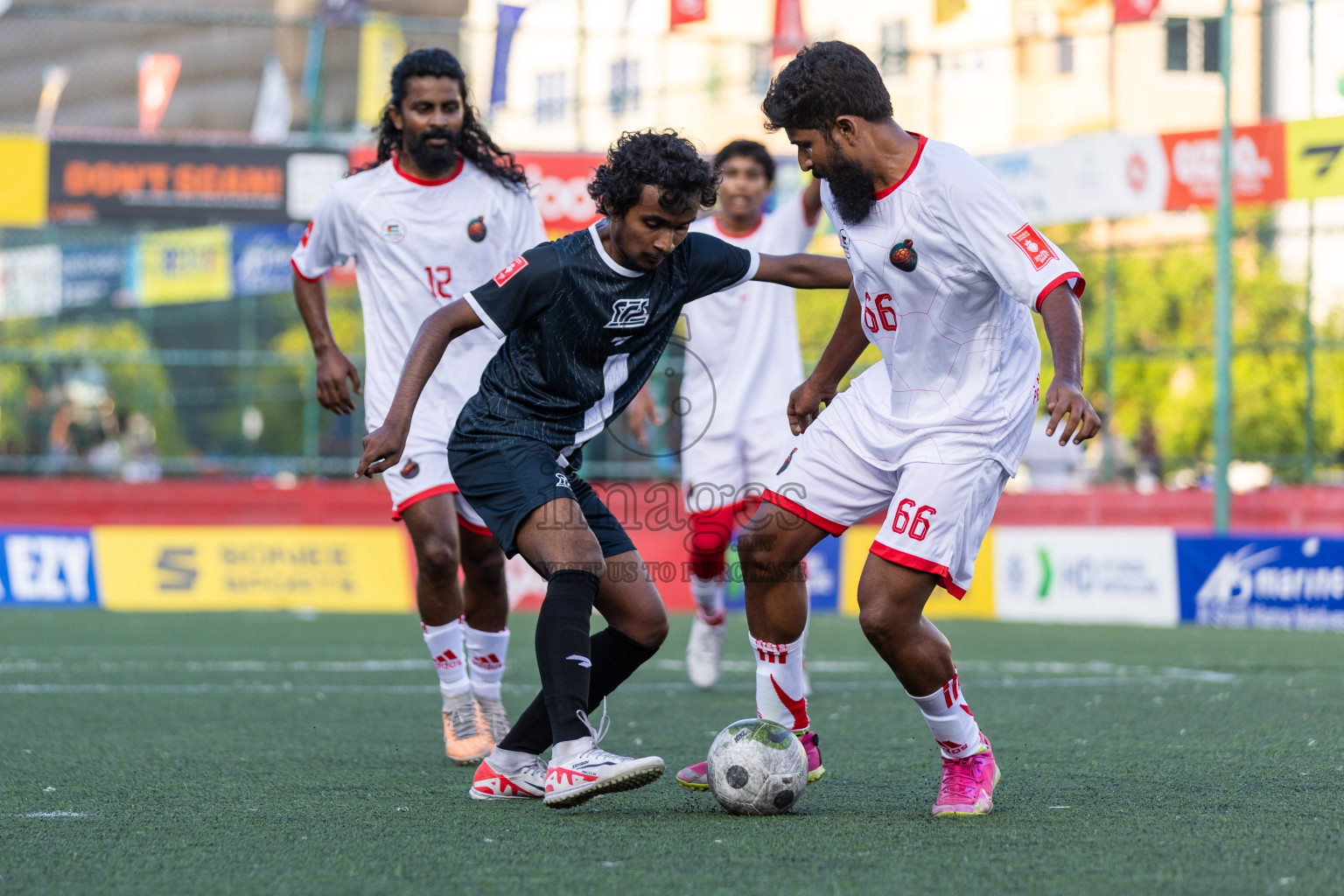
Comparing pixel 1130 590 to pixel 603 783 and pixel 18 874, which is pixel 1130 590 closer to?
pixel 603 783

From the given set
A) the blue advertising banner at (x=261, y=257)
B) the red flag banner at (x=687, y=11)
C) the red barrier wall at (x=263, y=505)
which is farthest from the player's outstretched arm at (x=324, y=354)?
the blue advertising banner at (x=261, y=257)

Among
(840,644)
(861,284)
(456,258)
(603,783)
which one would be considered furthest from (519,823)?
(840,644)

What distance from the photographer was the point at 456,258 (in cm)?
563

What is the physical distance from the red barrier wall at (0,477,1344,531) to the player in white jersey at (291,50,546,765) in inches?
403

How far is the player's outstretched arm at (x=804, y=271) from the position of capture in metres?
4.73

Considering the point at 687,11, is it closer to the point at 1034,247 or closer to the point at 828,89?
the point at 828,89

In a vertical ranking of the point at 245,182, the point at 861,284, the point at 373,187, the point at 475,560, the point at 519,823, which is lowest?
the point at 519,823

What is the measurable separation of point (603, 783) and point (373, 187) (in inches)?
103

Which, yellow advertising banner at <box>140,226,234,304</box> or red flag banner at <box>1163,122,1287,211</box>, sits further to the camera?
yellow advertising banner at <box>140,226,234,304</box>

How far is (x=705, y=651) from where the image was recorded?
7.43 metres

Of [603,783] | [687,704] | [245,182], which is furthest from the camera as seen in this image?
[245,182]

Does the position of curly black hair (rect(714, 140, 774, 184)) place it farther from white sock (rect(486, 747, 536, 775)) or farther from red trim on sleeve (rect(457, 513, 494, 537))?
white sock (rect(486, 747, 536, 775))

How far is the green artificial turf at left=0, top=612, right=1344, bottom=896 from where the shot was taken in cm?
338

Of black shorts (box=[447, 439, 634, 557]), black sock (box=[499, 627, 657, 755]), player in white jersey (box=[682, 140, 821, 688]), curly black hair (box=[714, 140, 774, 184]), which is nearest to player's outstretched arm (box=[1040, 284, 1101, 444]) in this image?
black shorts (box=[447, 439, 634, 557])
